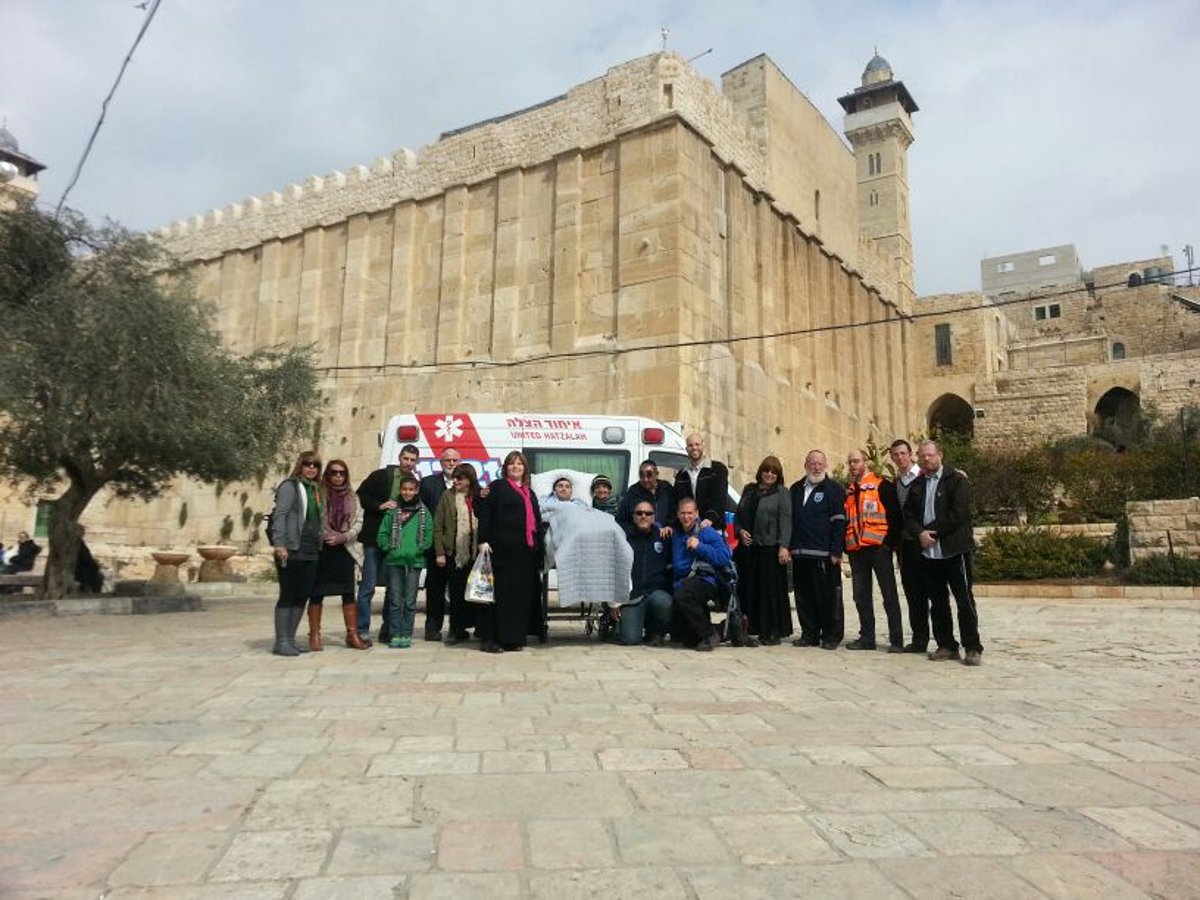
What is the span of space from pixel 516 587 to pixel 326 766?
3.49m

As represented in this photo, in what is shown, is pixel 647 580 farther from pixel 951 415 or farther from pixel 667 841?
pixel 951 415

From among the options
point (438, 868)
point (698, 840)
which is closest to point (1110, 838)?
point (698, 840)

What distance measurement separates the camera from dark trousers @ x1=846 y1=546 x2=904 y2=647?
6.76 metres

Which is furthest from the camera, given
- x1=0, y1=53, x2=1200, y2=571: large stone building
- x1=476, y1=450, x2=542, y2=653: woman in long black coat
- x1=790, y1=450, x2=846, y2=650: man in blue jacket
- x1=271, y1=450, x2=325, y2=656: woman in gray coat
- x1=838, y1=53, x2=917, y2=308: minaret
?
x1=838, y1=53, x2=917, y2=308: minaret

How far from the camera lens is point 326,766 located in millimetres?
3293

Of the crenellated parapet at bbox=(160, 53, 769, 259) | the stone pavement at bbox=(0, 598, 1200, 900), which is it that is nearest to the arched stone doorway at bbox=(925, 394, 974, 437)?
the crenellated parapet at bbox=(160, 53, 769, 259)

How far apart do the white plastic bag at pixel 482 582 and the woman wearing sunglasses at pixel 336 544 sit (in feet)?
3.19

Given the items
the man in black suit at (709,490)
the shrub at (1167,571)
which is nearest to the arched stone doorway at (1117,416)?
the shrub at (1167,571)

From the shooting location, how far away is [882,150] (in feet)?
157

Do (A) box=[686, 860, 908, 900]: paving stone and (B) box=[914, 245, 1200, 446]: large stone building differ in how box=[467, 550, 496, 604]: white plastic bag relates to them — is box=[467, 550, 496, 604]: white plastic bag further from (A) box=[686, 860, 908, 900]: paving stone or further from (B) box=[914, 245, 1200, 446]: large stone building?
(B) box=[914, 245, 1200, 446]: large stone building

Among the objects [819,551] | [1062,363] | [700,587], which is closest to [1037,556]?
[819,551]

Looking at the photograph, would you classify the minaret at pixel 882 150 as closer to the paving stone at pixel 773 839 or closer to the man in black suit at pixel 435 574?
the man in black suit at pixel 435 574

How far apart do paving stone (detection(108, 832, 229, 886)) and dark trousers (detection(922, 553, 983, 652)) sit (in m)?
5.19

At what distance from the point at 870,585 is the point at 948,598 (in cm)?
88
